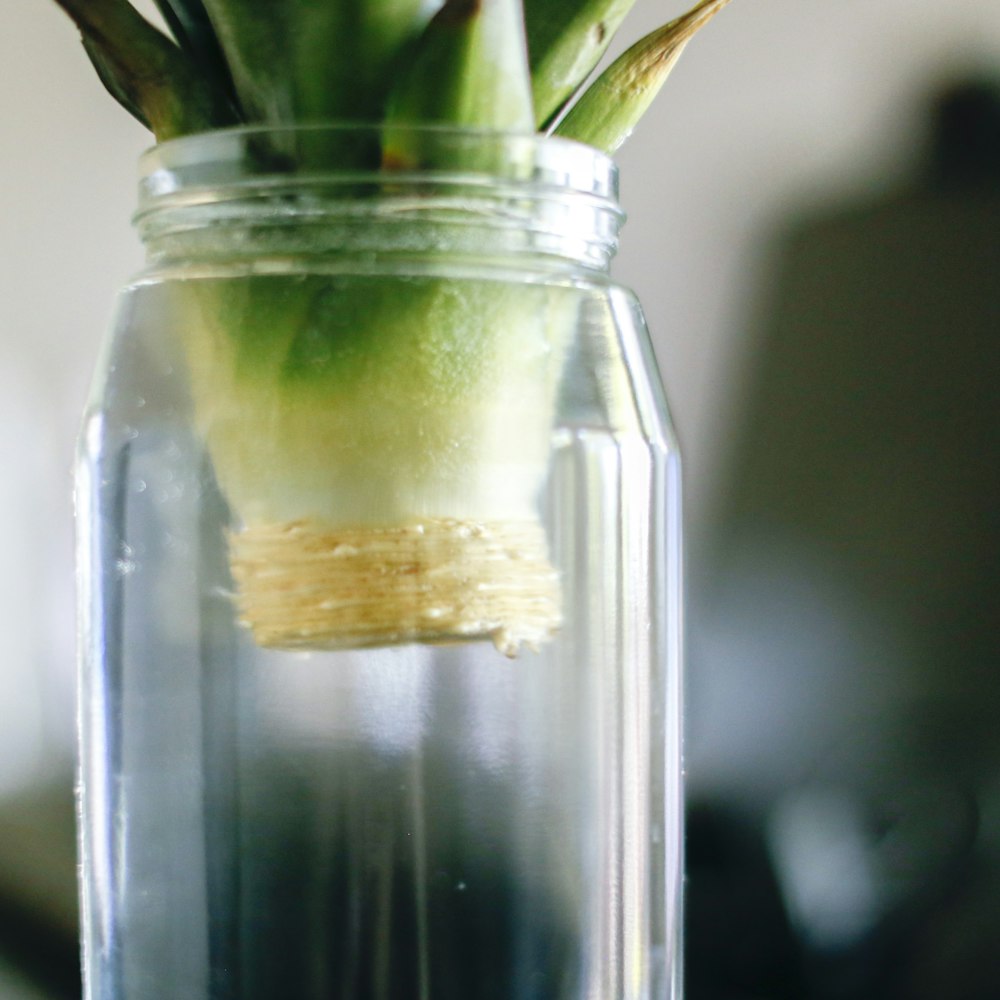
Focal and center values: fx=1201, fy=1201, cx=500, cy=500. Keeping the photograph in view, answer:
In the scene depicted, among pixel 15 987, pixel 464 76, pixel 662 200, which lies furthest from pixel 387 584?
pixel 662 200

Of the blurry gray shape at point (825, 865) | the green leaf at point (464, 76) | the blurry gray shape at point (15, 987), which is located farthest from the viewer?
the blurry gray shape at point (825, 865)

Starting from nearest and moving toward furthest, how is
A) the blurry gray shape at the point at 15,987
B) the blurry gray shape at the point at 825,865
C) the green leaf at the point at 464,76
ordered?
the green leaf at the point at 464,76
the blurry gray shape at the point at 15,987
the blurry gray shape at the point at 825,865

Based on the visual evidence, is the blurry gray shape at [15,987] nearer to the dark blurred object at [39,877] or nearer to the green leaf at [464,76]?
the dark blurred object at [39,877]

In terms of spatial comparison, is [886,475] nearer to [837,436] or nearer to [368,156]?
[837,436]

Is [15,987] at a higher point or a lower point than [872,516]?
lower

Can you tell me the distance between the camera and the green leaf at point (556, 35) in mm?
285

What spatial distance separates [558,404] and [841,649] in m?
0.45

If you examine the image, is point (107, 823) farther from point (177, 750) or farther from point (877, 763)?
point (877, 763)

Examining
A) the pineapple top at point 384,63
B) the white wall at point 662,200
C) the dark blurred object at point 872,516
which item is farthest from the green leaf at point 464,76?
the dark blurred object at point 872,516

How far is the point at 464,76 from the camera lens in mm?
247

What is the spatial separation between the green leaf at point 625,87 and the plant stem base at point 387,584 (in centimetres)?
10

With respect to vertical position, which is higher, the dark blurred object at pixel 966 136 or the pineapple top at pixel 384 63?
the dark blurred object at pixel 966 136

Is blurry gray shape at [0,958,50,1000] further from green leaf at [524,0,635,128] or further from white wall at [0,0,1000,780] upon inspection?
green leaf at [524,0,635,128]

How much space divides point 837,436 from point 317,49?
18.9 inches
